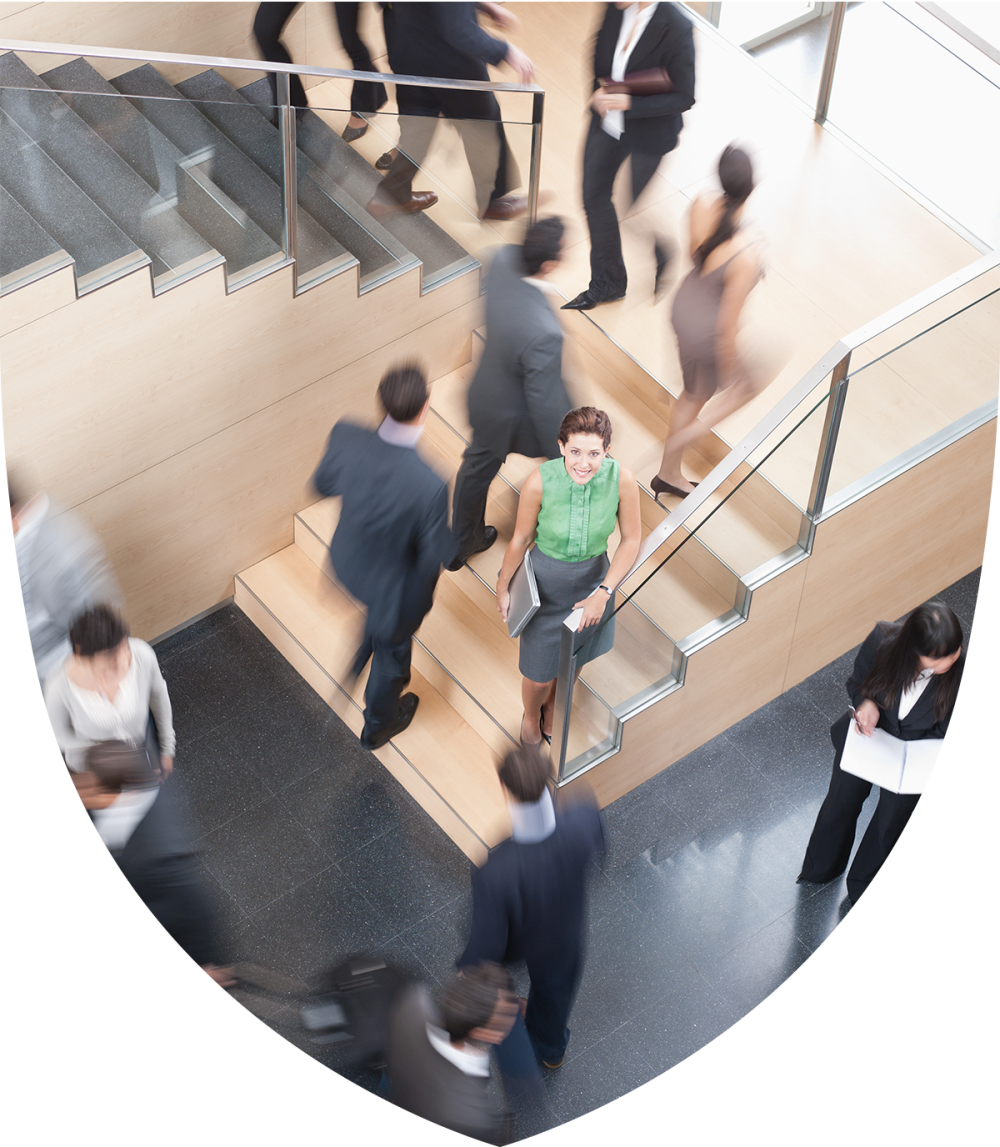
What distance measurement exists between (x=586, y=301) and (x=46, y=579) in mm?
2408

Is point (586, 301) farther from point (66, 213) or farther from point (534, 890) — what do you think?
point (534, 890)

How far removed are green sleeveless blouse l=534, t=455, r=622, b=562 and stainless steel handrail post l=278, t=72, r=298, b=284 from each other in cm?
150

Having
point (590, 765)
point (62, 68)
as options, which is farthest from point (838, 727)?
point (62, 68)

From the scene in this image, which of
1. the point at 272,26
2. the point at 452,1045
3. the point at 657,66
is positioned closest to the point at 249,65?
the point at 272,26

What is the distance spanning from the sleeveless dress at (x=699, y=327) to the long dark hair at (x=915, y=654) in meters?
1.14

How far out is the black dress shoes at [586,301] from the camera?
6109 mm

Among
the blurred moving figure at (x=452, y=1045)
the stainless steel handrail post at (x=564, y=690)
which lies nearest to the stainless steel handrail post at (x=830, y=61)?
the stainless steel handrail post at (x=564, y=690)

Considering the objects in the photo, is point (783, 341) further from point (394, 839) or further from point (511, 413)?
point (394, 839)

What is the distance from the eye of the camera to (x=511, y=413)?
5059 mm

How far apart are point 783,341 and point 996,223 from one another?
1176 mm

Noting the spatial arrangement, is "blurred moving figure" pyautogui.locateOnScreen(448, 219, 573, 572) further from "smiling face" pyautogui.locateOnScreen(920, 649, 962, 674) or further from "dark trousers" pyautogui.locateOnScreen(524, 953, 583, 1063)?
"dark trousers" pyautogui.locateOnScreen(524, 953, 583, 1063)

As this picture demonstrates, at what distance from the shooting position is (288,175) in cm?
546

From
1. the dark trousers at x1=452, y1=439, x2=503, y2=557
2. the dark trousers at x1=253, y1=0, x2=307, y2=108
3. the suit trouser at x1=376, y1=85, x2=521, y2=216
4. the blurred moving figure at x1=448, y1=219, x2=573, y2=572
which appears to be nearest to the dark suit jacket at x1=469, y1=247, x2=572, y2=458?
the blurred moving figure at x1=448, y1=219, x2=573, y2=572

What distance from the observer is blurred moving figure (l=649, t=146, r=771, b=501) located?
5051mm
